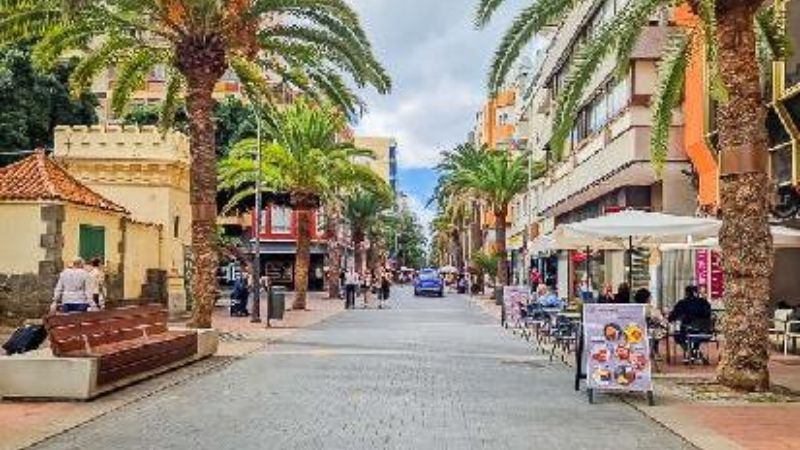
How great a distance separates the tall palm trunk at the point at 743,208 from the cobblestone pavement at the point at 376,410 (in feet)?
6.77

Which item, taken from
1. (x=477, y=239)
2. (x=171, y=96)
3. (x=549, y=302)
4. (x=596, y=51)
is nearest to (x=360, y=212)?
(x=477, y=239)

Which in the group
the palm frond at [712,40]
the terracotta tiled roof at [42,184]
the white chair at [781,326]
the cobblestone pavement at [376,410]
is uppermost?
the palm frond at [712,40]

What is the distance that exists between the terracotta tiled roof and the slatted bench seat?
40.7 feet

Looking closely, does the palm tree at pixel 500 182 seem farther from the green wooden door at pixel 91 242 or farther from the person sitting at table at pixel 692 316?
the person sitting at table at pixel 692 316

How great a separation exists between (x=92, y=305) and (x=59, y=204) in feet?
31.6

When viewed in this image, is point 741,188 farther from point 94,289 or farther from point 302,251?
point 302,251

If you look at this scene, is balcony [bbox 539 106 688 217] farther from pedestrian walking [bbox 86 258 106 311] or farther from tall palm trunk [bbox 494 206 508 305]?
pedestrian walking [bbox 86 258 106 311]

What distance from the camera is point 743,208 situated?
578 inches

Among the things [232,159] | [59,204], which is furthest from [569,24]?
[59,204]

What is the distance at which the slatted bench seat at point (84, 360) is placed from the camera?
1309cm

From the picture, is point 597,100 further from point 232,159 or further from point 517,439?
point 517,439

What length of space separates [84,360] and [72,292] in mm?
5178

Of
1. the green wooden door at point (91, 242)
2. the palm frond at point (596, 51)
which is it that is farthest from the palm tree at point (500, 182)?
the palm frond at point (596, 51)

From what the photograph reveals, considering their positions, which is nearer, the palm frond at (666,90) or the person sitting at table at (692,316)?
the palm frond at (666,90)
